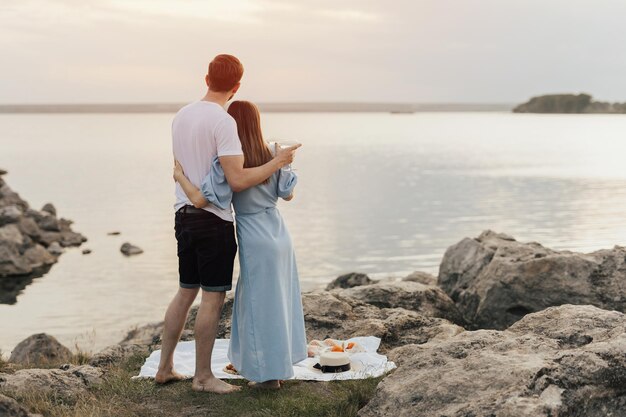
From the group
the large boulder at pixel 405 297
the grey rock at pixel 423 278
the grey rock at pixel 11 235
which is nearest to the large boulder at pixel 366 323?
the large boulder at pixel 405 297

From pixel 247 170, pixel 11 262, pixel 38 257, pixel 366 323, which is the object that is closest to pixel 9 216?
pixel 38 257

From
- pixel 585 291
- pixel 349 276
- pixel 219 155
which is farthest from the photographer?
pixel 349 276

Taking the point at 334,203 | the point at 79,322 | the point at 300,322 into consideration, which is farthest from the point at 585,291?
the point at 334,203

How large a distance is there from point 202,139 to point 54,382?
263 centimetres

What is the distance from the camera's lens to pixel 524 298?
38.8 ft

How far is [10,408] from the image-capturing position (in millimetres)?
6215

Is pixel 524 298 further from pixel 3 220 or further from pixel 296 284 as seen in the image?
pixel 3 220

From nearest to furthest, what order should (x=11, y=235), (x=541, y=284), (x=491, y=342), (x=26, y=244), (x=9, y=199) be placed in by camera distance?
1. (x=491, y=342)
2. (x=541, y=284)
3. (x=11, y=235)
4. (x=26, y=244)
5. (x=9, y=199)

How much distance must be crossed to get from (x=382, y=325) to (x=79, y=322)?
1300 centimetres

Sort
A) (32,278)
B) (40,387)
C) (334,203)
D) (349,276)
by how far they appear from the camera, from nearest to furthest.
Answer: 1. (40,387)
2. (349,276)
3. (32,278)
4. (334,203)

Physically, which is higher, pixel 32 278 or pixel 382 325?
pixel 382 325

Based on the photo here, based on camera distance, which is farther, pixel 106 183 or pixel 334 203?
pixel 106 183

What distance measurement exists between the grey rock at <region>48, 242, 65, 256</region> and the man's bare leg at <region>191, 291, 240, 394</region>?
24.8 metres

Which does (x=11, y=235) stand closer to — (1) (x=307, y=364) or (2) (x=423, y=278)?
(2) (x=423, y=278)
